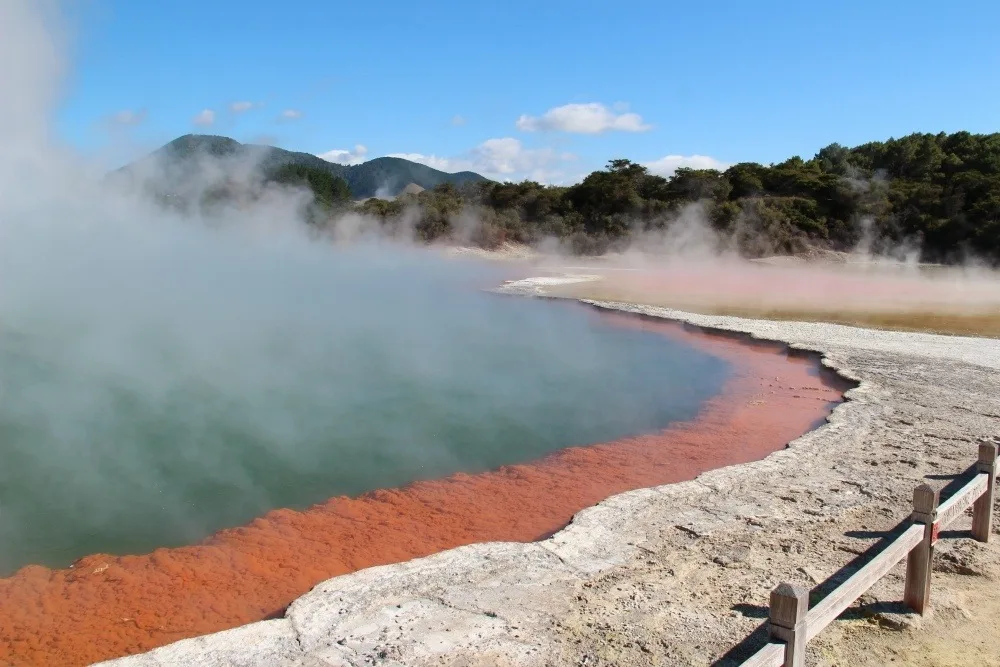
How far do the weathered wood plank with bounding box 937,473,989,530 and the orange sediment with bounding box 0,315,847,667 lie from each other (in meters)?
1.91

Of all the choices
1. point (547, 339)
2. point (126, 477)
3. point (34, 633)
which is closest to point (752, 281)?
point (547, 339)

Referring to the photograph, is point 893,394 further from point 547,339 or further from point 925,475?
point 547,339

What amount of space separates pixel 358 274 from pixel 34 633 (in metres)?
15.8

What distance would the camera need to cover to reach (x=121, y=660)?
2.69 meters

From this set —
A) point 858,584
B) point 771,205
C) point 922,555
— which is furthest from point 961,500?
point 771,205

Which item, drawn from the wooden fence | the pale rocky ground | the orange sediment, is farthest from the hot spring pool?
the wooden fence

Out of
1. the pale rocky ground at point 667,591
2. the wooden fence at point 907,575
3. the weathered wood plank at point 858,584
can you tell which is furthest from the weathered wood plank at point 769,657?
the pale rocky ground at point 667,591

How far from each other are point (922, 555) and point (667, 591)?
3.12ft

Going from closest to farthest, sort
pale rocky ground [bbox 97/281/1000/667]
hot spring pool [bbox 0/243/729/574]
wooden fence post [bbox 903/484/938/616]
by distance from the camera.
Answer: pale rocky ground [bbox 97/281/1000/667]
wooden fence post [bbox 903/484/938/616]
hot spring pool [bbox 0/243/729/574]

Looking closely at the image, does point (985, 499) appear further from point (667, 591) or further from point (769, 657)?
point (769, 657)

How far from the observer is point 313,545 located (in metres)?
4.12

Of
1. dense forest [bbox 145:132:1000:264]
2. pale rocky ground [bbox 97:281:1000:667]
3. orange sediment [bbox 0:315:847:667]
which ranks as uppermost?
dense forest [bbox 145:132:1000:264]

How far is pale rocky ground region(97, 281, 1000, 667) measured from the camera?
2762mm

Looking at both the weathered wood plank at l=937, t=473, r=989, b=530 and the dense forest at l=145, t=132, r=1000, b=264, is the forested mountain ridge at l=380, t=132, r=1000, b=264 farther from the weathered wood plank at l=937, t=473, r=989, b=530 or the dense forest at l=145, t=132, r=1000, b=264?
the weathered wood plank at l=937, t=473, r=989, b=530
